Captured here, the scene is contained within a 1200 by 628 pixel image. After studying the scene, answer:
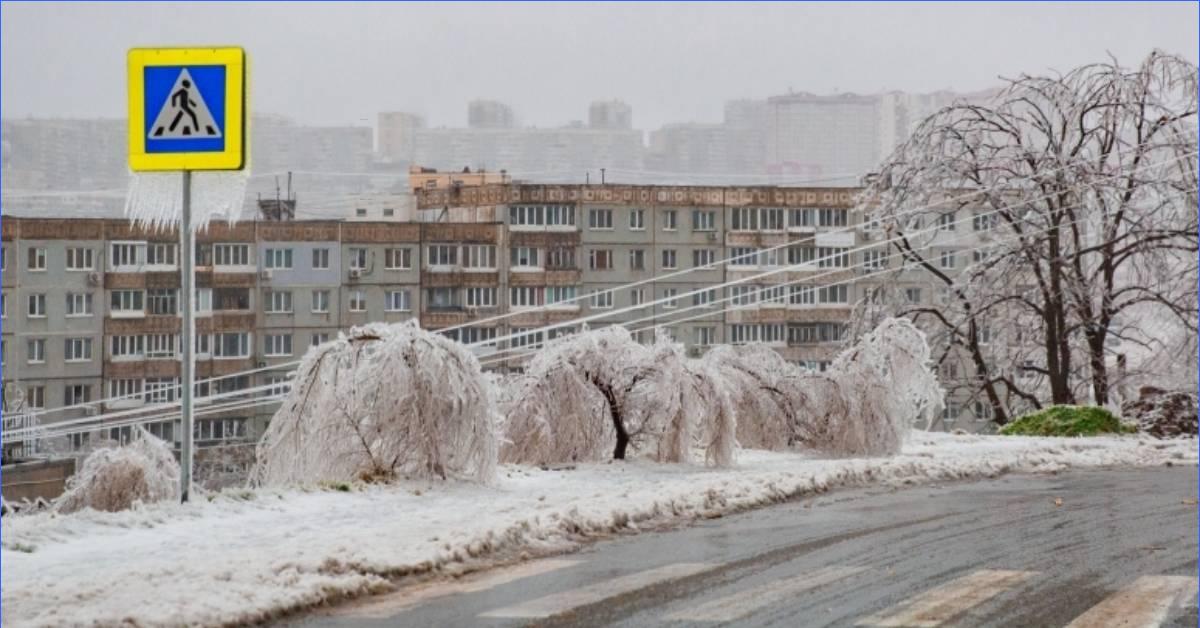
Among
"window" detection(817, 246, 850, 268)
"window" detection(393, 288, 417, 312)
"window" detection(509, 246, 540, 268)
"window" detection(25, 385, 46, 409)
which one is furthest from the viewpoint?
"window" detection(509, 246, 540, 268)

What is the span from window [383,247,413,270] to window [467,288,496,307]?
191 inches

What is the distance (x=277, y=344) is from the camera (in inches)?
4756

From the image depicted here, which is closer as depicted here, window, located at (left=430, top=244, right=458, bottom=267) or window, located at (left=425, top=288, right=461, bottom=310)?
window, located at (left=430, top=244, right=458, bottom=267)

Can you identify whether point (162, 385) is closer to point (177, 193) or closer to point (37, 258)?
point (37, 258)

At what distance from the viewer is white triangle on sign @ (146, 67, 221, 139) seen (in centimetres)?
1336

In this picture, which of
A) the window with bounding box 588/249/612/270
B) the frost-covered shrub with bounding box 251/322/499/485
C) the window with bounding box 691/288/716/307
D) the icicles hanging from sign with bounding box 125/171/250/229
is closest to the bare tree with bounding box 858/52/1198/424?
the frost-covered shrub with bounding box 251/322/499/485

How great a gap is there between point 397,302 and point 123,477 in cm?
10173

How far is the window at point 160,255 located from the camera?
119250 millimetres

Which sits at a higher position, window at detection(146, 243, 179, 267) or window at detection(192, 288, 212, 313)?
window at detection(146, 243, 179, 267)

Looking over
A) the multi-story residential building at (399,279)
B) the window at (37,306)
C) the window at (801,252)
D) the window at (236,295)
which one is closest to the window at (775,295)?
the multi-story residential building at (399,279)

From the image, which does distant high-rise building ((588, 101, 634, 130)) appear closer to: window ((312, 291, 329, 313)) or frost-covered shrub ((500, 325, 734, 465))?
window ((312, 291, 329, 313))

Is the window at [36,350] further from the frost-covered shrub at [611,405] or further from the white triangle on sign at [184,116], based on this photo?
the white triangle on sign at [184,116]

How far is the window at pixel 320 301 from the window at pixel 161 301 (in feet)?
28.2

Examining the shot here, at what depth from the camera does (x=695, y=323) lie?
409ft
